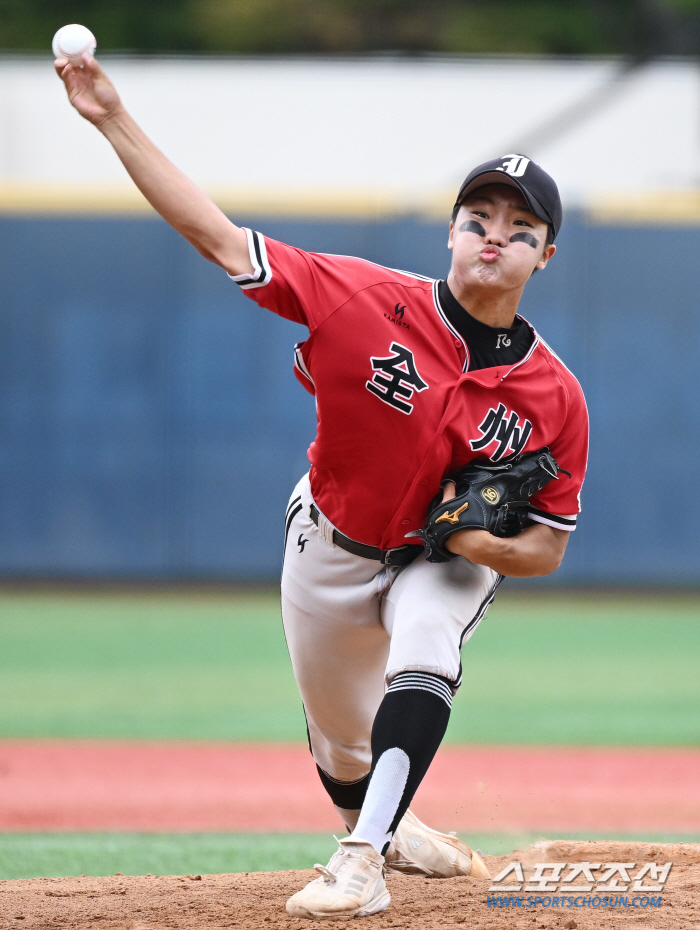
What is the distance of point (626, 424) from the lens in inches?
450

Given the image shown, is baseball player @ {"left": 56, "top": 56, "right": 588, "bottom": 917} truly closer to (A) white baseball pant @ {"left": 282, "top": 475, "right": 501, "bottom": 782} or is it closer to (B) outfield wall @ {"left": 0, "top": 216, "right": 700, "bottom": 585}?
(A) white baseball pant @ {"left": 282, "top": 475, "right": 501, "bottom": 782}

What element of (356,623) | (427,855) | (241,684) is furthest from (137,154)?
(241,684)

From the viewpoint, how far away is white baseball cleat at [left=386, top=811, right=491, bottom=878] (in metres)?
3.37

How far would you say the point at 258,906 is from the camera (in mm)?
3064

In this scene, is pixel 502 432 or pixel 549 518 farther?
pixel 549 518

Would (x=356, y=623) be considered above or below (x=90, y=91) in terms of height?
below

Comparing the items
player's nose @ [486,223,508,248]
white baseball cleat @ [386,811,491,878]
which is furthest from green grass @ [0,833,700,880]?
player's nose @ [486,223,508,248]

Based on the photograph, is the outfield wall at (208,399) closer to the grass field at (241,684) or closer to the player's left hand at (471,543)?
the grass field at (241,684)

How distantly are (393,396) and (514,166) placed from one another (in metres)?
0.67

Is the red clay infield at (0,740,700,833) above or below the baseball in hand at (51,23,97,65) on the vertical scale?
below

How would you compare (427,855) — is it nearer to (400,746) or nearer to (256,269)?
(400,746)

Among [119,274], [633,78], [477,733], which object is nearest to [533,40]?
[633,78]

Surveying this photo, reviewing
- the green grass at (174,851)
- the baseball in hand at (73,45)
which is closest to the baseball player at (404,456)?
the baseball in hand at (73,45)

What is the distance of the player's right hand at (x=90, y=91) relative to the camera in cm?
271
